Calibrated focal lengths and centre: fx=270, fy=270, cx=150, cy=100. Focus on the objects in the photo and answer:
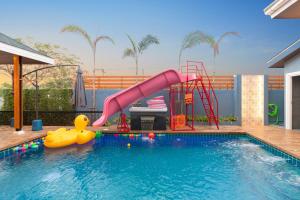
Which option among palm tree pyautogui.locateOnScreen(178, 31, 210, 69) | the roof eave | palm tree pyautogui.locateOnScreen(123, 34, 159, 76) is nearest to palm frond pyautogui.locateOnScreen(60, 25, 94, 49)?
palm tree pyautogui.locateOnScreen(123, 34, 159, 76)

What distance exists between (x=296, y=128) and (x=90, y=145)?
8.44 m

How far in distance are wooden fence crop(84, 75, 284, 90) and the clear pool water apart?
8948mm

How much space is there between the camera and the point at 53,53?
2350cm

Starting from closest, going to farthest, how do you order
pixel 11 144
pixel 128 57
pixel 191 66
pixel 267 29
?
pixel 11 144, pixel 191 66, pixel 128 57, pixel 267 29

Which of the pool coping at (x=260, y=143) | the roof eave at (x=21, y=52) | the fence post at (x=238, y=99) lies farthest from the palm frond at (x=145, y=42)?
the pool coping at (x=260, y=143)

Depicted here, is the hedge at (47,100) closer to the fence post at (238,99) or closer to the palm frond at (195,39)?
the fence post at (238,99)

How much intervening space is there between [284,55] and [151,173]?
814 centimetres

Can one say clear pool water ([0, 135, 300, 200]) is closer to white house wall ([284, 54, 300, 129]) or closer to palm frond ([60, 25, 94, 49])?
white house wall ([284, 54, 300, 129])

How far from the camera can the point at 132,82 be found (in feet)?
58.2

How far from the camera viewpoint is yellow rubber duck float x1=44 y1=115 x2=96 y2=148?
28.3ft

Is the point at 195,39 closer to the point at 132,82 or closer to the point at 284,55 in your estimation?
the point at 132,82

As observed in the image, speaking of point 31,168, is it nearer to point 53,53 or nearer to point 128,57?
point 128,57

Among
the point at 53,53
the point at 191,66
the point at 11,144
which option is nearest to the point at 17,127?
the point at 11,144

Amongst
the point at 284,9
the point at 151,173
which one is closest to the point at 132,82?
the point at 284,9
